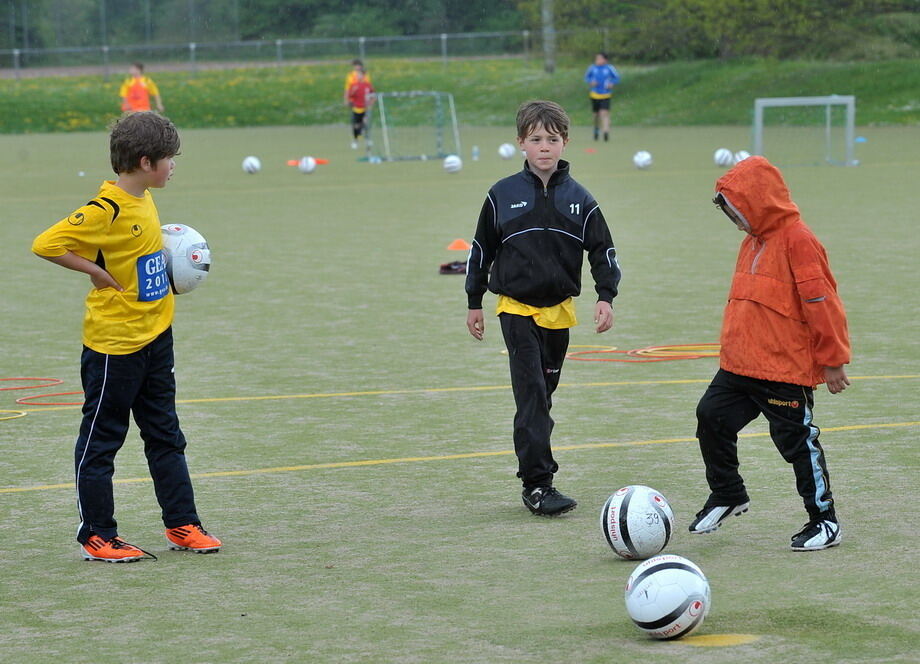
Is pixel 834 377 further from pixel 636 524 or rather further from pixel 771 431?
pixel 636 524

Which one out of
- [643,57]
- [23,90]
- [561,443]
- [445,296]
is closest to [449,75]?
[643,57]

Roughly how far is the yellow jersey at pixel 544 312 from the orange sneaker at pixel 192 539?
1574 millimetres

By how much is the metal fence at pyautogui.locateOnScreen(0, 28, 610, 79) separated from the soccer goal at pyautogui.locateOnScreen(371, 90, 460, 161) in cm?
1159

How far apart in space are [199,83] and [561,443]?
54714 mm

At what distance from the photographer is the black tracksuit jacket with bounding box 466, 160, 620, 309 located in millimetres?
6723

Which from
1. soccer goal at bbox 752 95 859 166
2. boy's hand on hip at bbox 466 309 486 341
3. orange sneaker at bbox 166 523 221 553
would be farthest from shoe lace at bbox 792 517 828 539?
soccer goal at bbox 752 95 859 166

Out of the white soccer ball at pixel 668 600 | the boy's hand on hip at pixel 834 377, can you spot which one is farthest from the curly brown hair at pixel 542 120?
the white soccer ball at pixel 668 600

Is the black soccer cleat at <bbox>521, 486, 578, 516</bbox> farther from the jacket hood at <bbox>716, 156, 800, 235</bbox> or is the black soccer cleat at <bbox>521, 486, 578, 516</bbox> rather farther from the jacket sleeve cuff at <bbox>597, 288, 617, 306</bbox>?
the jacket hood at <bbox>716, 156, 800, 235</bbox>

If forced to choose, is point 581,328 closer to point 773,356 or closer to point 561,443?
point 561,443

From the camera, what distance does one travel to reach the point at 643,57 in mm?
60906

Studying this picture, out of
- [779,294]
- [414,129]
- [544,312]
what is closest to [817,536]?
[779,294]

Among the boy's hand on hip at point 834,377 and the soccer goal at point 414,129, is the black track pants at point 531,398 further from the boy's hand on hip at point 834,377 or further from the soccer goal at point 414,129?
the soccer goal at point 414,129

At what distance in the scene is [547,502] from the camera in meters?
6.61

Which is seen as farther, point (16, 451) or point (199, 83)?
point (199, 83)
